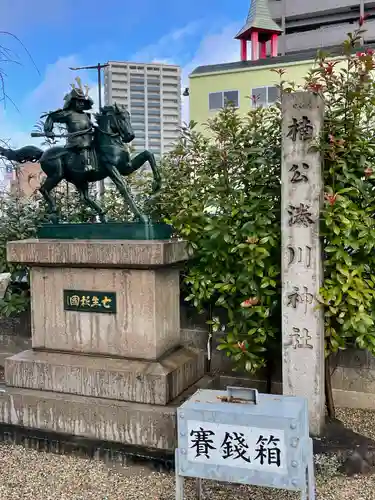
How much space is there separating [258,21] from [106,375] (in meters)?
27.8

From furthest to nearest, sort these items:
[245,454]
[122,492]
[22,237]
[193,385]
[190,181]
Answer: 1. [22,237]
2. [190,181]
3. [193,385]
4. [122,492]
5. [245,454]

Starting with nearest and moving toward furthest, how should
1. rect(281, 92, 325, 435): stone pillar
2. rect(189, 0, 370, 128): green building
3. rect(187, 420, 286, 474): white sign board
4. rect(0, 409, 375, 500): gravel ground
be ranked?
rect(187, 420, 286, 474): white sign board, rect(0, 409, 375, 500): gravel ground, rect(281, 92, 325, 435): stone pillar, rect(189, 0, 370, 128): green building

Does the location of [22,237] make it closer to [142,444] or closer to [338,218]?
[142,444]

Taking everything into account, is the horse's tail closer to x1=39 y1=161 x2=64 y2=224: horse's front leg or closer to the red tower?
x1=39 y1=161 x2=64 y2=224: horse's front leg

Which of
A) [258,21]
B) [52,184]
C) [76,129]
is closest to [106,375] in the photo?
[52,184]

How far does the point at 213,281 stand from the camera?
14.1ft

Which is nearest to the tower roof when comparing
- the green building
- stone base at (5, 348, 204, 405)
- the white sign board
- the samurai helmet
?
the green building

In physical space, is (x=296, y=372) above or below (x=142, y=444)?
above

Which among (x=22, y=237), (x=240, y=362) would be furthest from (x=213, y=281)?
(x=22, y=237)

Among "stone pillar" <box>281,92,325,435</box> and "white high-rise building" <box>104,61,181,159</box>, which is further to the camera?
"white high-rise building" <box>104,61,181,159</box>

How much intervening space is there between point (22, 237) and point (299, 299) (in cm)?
346

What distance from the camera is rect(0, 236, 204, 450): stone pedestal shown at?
3674mm

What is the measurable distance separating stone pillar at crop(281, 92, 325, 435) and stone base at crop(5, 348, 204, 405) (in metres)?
0.88

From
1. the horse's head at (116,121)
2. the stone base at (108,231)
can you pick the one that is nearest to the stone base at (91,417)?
the stone base at (108,231)
